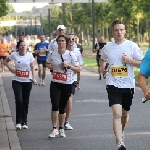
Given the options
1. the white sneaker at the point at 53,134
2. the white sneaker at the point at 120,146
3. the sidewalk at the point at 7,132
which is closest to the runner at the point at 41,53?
the sidewalk at the point at 7,132

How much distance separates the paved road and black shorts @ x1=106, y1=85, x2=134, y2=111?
73cm

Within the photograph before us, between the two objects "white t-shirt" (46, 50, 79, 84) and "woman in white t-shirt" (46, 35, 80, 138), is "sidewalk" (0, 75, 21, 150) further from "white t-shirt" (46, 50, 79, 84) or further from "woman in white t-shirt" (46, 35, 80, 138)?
"white t-shirt" (46, 50, 79, 84)

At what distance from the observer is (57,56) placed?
11.9 metres

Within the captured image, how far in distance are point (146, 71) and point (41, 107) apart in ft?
36.6

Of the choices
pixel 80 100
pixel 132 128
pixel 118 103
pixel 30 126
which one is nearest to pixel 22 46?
pixel 30 126

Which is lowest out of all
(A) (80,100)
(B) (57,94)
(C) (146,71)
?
(A) (80,100)

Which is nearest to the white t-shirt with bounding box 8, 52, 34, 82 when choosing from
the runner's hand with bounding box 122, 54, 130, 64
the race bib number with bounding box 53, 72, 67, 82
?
the race bib number with bounding box 53, 72, 67, 82


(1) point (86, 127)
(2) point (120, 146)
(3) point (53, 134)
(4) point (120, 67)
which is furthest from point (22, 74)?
(2) point (120, 146)

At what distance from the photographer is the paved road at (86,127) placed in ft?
35.8

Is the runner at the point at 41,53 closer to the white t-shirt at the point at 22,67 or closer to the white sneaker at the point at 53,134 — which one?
the white t-shirt at the point at 22,67

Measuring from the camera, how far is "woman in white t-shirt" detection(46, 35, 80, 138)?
11805 millimetres

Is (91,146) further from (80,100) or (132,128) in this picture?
(80,100)

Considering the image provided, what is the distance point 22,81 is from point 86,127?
148 centimetres

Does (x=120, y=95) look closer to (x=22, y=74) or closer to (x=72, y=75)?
(x=72, y=75)
